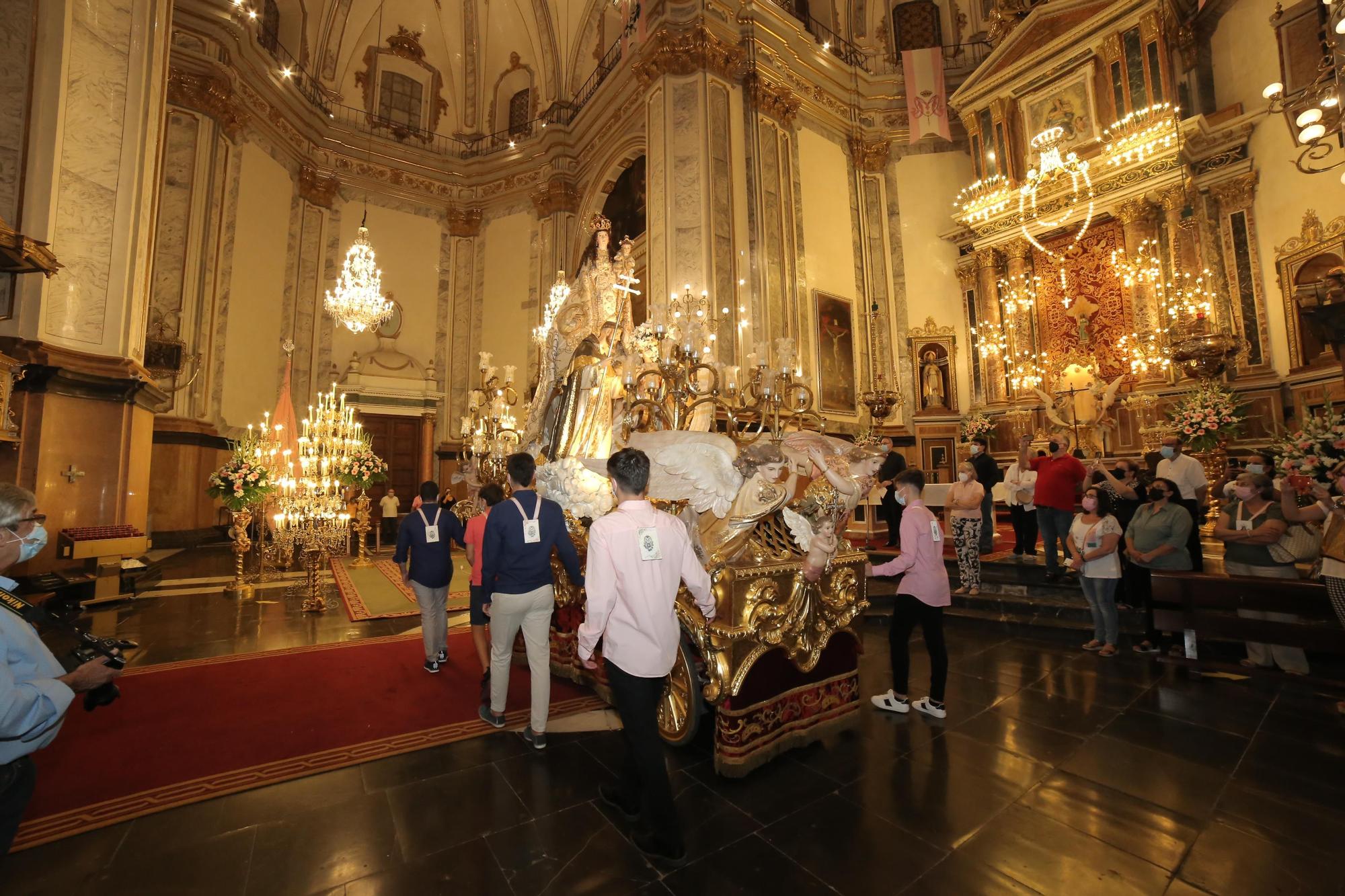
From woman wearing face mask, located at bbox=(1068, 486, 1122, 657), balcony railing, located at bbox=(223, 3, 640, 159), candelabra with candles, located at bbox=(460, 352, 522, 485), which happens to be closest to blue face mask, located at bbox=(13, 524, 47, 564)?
candelabra with candles, located at bbox=(460, 352, 522, 485)

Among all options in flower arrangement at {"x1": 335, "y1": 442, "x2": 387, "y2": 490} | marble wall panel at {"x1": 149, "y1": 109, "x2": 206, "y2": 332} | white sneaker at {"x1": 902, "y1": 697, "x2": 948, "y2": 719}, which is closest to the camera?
white sneaker at {"x1": 902, "y1": 697, "x2": 948, "y2": 719}

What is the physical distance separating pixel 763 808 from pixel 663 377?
238 cm

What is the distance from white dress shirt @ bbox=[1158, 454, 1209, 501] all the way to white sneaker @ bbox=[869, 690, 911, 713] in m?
4.33

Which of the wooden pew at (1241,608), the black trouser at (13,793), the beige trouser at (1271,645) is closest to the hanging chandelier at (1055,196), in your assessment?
the beige trouser at (1271,645)

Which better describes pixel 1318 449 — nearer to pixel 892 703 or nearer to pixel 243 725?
pixel 892 703

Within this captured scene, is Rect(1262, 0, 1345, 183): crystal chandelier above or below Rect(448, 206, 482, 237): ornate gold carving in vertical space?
below

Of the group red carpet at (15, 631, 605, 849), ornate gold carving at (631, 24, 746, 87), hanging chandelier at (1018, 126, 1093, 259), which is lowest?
red carpet at (15, 631, 605, 849)

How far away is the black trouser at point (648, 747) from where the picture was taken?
2178 millimetres

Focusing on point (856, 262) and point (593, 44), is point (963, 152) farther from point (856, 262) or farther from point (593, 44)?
point (593, 44)

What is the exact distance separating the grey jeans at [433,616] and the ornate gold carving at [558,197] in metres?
14.0

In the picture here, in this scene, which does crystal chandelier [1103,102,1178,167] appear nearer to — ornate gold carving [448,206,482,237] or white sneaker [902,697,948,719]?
white sneaker [902,697,948,719]

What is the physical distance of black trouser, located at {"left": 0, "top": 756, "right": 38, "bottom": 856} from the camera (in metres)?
1.56

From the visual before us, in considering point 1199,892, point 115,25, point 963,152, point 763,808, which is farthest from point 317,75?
point 1199,892

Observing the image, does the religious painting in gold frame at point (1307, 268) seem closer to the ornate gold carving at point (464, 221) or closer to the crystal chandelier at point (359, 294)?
the crystal chandelier at point (359, 294)
